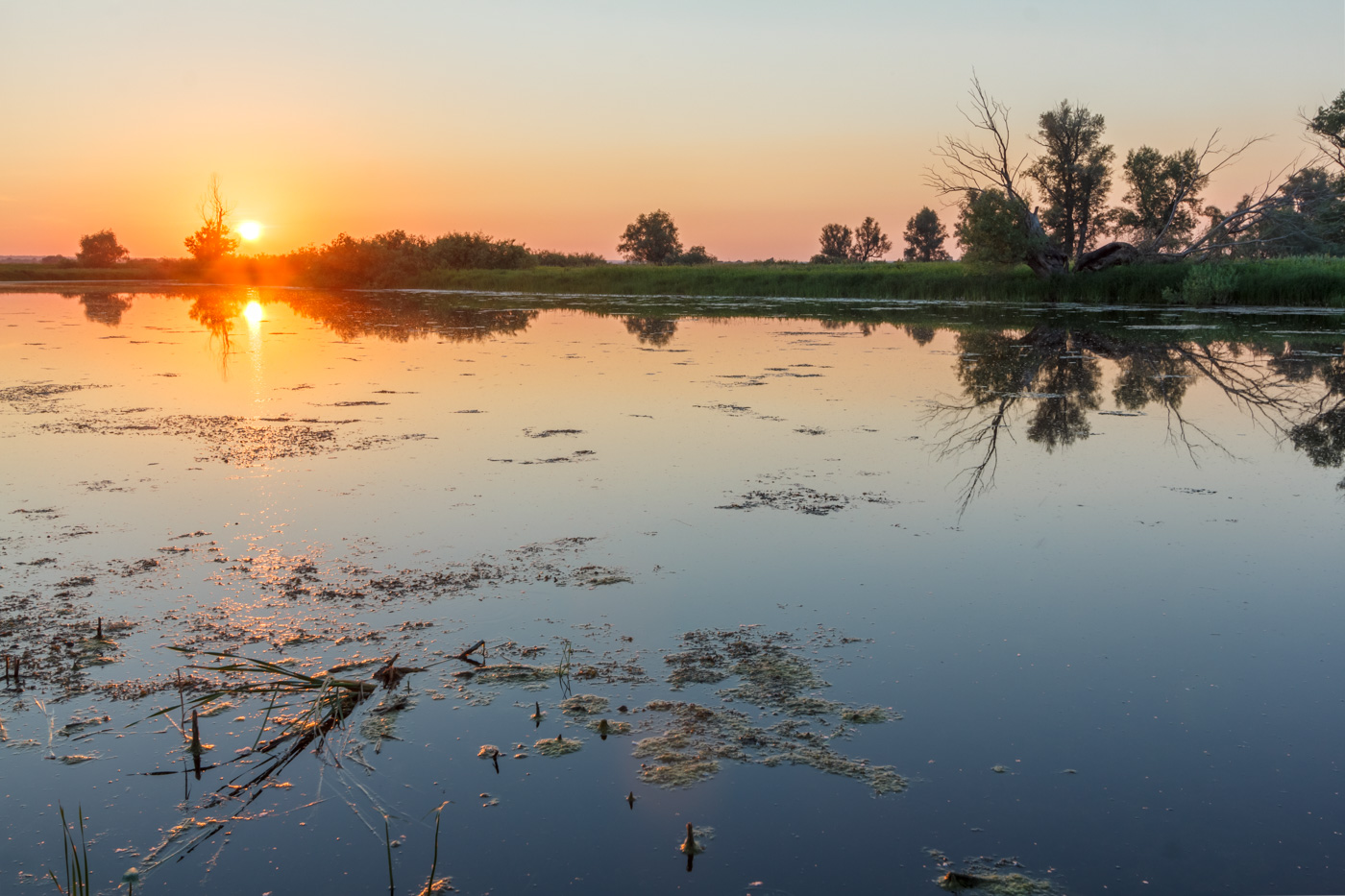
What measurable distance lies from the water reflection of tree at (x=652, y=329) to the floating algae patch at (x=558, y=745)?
1496 cm

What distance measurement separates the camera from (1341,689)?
153 inches

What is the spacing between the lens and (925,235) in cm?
8975

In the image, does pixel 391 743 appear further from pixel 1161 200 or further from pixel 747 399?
pixel 1161 200

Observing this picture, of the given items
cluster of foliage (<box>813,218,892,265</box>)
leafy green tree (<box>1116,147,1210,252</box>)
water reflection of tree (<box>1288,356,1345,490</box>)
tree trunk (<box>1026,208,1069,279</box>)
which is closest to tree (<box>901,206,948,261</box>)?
cluster of foliage (<box>813,218,892,265</box>)

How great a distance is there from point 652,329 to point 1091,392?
40.1ft

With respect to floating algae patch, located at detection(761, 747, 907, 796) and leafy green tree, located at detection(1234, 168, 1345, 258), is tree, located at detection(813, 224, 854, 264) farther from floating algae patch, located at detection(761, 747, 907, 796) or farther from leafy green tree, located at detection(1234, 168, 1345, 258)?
floating algae patch, located at detection(761, 747, 907, 796)

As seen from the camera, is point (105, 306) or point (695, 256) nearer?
point (105, 306)

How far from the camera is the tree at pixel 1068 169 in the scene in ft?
133

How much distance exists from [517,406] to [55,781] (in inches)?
311

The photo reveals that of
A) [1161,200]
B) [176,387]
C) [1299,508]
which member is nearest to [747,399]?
Answer: [1299,508]

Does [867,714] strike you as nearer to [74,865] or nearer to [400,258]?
[74,865]

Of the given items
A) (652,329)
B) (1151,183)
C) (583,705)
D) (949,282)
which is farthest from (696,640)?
(1151,183)

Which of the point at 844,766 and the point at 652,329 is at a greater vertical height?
the point at 652,329

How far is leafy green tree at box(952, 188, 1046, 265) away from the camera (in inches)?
1234
